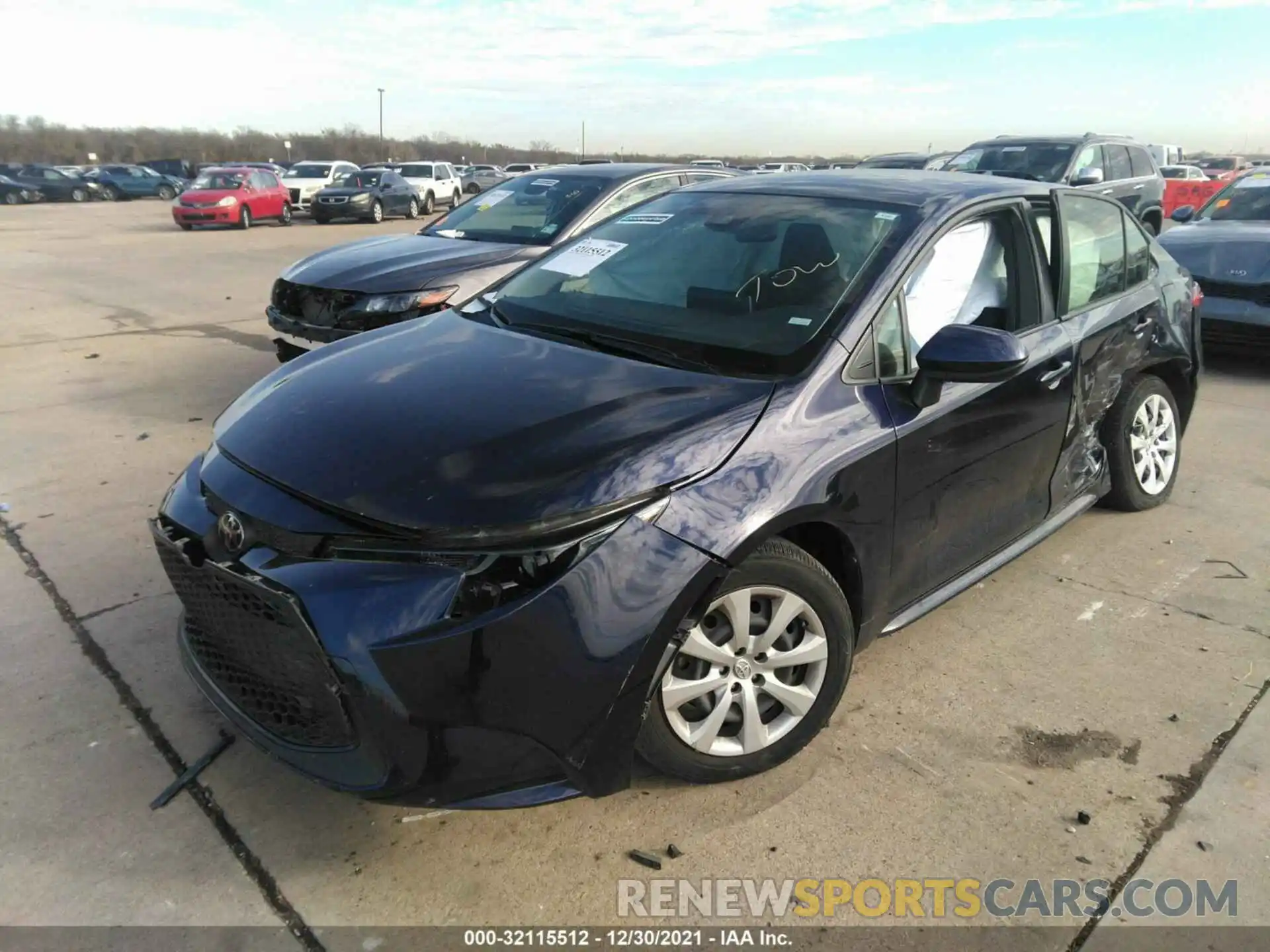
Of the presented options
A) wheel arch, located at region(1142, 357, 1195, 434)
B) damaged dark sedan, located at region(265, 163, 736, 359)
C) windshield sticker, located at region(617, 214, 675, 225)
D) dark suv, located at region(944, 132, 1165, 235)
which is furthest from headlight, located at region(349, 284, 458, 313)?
dark suv, located at region(944, 132, 1165, 235)

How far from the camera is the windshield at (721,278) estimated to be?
113 inches

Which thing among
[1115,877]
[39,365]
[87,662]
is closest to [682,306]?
[1115,877]

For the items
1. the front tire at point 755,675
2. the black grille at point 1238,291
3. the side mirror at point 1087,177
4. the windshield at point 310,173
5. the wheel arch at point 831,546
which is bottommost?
the front tire at point 755,675

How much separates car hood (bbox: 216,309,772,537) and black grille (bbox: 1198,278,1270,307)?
673 centimetres

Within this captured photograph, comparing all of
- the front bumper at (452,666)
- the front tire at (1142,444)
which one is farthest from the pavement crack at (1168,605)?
the front bumper at (452,666)

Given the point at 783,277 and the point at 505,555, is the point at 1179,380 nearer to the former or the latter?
the point at 783,277

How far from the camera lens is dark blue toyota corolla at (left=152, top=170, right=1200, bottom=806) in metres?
2.13

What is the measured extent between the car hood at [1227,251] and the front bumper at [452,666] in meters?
6.86

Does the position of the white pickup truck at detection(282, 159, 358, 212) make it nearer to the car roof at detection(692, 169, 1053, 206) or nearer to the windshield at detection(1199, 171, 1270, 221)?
the windshield at detection(1199, 171, 1270, 221)

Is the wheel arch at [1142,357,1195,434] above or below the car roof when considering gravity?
below

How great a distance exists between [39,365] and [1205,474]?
342 inches

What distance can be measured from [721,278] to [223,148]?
292ft

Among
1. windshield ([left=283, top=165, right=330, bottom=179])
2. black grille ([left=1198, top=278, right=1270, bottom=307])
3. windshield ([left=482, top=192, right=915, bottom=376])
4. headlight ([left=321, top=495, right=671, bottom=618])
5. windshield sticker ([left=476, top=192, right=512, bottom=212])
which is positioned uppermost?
windshield ([left=283, top=165, right=330, bottom=179])

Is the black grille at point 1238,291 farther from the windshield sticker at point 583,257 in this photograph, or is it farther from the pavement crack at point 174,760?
the pavement crack at point 174,760
